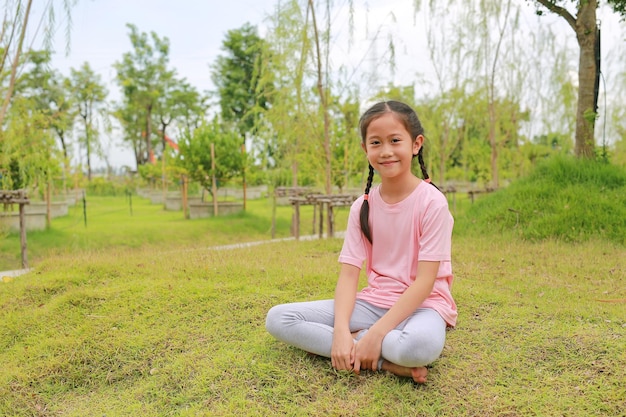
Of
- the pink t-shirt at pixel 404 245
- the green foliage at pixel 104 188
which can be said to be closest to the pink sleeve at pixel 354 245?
the pink t-shirt at pixel 404 245

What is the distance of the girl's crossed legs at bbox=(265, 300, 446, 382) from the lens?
2.11 m

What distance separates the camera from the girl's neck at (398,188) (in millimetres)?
2426

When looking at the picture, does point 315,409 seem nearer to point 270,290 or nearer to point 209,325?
point 209,325

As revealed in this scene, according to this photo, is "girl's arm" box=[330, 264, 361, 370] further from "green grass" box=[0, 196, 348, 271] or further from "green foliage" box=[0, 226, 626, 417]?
"green grass" box=[0, 196, 348, 271]

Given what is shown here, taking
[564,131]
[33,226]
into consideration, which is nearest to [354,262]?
[33,226]

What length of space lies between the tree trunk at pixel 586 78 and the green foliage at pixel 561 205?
0.30 metres

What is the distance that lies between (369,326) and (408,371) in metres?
0.27

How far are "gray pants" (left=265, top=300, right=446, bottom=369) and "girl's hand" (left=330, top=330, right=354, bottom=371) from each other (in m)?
0.08

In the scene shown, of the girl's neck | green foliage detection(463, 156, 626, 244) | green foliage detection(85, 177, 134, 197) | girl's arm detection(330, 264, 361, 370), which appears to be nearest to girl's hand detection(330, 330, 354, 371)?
girl's arm detection(330, 264, 361, 370)

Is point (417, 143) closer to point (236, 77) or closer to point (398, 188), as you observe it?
point (398, 188)

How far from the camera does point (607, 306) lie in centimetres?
319

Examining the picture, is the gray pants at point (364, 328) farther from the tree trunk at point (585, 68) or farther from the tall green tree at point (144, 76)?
the tall green tree at point (144, 76)

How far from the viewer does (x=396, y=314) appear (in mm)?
2193

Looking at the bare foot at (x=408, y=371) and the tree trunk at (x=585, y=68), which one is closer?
the bare foot at (x=408, y=371)
